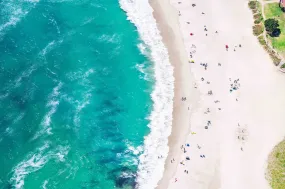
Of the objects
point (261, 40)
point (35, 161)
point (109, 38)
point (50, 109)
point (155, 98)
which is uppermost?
point (109, 38)

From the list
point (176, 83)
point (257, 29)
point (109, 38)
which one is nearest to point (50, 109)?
point (109, 38)

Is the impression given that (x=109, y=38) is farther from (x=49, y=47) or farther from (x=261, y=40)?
(x=261, y=40)

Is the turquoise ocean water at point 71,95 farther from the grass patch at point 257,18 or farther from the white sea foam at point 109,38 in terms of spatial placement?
the grass patch at point 257,18

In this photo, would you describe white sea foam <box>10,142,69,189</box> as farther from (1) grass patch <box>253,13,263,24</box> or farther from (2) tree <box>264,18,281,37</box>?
(1) grass patch <box>253,13,263,24</box>

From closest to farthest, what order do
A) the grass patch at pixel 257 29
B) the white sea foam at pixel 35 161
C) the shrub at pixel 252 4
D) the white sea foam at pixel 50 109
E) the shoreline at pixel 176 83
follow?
the white sea foam at pixel 35 161
the shoreline at pixel 176 83
the white sea foam at pixel 50 109
the grass patch at pixel 257 29
the shrub at pixel 252 4

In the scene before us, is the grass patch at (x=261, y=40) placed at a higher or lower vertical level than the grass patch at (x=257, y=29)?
lower

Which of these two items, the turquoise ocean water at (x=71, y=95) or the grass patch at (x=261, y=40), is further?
the grass patch at (x=261, y=40)

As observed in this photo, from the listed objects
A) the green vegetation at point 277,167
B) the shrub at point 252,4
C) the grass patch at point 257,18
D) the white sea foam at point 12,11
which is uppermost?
the white sea foam at point 12,11

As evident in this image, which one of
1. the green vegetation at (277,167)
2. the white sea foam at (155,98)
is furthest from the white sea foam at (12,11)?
the green vegetation at (277,167)
